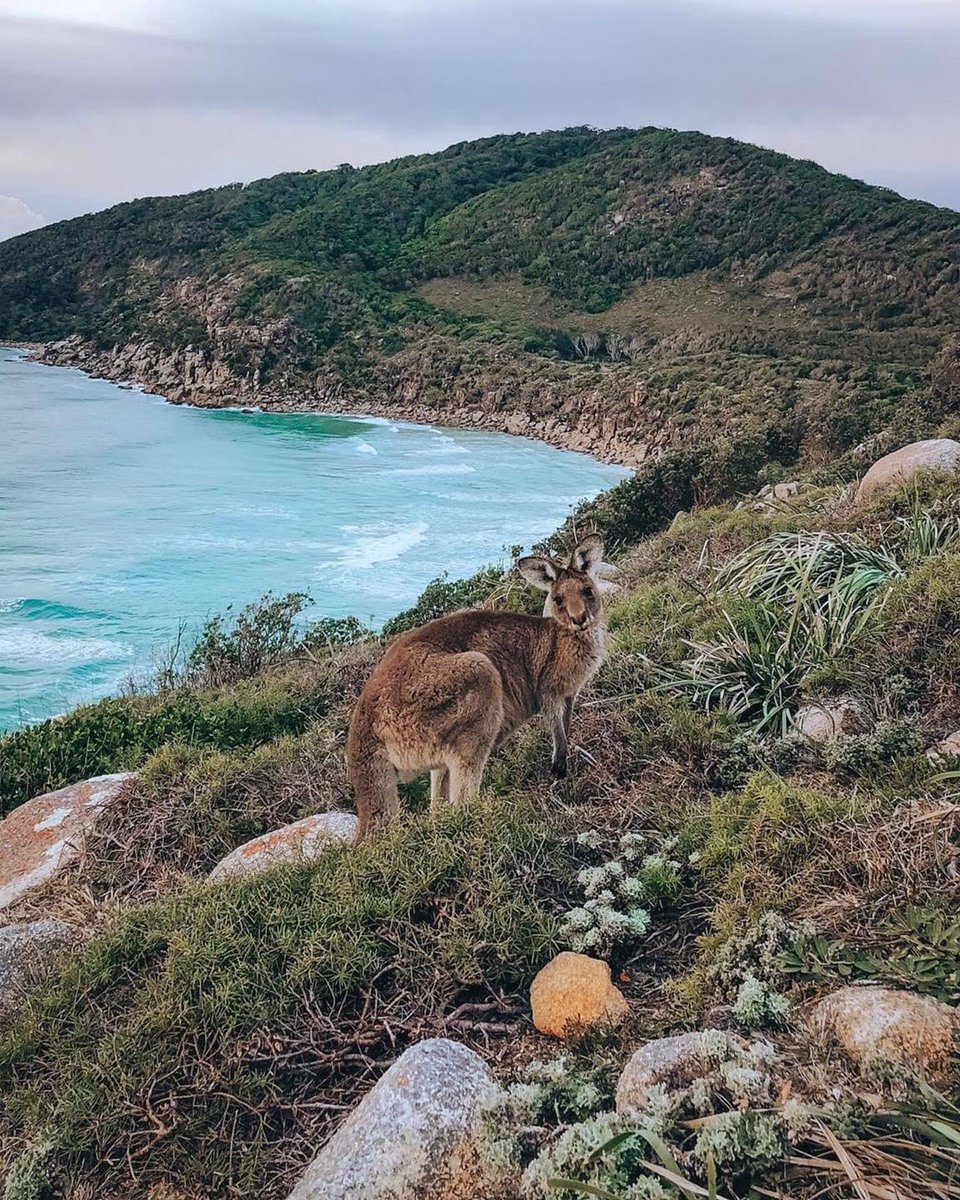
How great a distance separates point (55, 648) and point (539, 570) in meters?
17.6

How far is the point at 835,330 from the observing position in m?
48.6

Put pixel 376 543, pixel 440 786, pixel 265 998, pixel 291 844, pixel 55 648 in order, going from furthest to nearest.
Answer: pixel 376 543 → pixel 55 648 → pixel 440 786 → pixel 291 844 → pixel 265 998

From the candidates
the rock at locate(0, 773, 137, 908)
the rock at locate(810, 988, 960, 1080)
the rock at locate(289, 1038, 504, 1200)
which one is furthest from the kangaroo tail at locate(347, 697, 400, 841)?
the rock at locate(810, 988, 960, 1080)

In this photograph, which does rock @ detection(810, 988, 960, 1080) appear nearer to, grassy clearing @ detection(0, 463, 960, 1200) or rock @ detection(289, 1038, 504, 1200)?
grassy clearing @ detection(0, 463, 960, 1200)

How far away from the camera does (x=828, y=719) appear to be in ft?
16.9

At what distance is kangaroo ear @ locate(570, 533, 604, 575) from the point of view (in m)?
5.32

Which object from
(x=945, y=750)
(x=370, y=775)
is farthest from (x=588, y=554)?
(x=945, y=750)

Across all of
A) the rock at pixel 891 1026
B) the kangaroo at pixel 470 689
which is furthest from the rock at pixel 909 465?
the rock at pixel 891 1026

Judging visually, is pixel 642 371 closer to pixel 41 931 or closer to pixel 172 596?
pixel 172 596

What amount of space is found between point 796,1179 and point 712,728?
3197mm

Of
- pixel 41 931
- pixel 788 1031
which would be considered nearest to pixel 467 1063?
pixel 788 1031

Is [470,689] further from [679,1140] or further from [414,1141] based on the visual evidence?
[679,1140]

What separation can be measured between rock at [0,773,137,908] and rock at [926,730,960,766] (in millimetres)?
4936

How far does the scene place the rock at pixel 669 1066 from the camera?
2.64m
